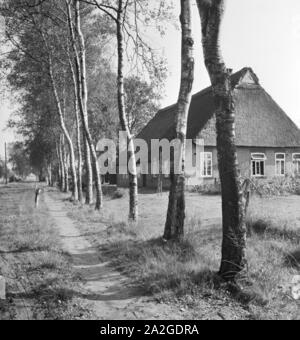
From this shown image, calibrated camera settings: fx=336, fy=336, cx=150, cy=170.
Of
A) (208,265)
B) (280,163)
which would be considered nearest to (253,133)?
(280,163)

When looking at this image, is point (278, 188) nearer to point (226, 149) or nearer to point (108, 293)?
point (226, 149)

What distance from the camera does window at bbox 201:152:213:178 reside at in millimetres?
25156

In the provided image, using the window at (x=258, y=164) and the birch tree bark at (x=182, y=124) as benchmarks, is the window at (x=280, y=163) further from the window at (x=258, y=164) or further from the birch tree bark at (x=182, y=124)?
the birch tree bark at (x=182, y=124)

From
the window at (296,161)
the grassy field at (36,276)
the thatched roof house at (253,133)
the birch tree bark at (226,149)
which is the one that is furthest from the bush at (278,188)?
the birch tree bark at (226,149)

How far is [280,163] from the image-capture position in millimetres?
27375

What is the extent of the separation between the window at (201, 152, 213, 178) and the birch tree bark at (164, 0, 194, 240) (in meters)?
16.7

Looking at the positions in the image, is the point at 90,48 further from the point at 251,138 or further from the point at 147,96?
the point at 147,96

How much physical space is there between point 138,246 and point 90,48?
654 inches

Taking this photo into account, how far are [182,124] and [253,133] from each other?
64.3 ft

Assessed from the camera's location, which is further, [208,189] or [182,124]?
[208,189]

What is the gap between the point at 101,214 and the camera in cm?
1416

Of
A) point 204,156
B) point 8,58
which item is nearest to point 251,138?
point 204,156

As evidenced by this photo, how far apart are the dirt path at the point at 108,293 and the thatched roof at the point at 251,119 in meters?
18.7

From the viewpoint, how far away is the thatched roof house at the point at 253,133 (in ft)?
83.1
